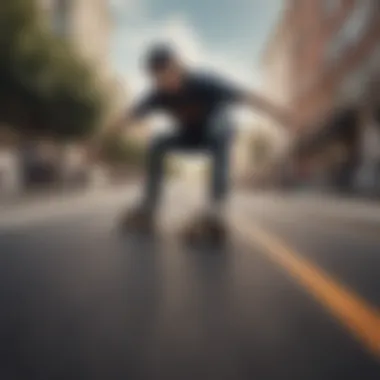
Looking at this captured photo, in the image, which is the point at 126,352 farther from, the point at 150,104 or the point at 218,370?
the point at 150,104

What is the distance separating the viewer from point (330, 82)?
3.36m

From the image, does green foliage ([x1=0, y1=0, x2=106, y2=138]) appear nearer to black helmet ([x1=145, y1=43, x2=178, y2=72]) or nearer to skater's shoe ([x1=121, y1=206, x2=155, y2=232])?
black helmet ([x1=145, y1=43, x2=178, y2=72])

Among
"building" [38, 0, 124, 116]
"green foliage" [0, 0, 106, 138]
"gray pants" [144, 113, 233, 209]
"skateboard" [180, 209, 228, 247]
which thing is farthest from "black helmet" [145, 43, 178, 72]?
"skateboard" [180, 209, 228, 247]

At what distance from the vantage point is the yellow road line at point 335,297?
245 centimetres

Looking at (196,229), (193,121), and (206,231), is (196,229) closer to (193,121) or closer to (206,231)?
(206,231)

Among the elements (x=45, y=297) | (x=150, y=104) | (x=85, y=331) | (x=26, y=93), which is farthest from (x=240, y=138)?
(x=26, y=93)

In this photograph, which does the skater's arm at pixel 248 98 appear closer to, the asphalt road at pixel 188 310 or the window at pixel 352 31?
the window at pixel 352 31

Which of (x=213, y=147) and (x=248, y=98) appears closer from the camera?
(x=248, y=98)

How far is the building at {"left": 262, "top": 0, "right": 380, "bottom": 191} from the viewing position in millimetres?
3105

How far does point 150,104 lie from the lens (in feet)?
12.6

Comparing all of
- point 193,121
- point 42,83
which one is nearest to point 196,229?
point 193,121

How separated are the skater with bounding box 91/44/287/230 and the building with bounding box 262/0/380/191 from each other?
0.25 m

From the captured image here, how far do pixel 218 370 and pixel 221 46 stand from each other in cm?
104

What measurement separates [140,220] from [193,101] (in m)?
1.46
